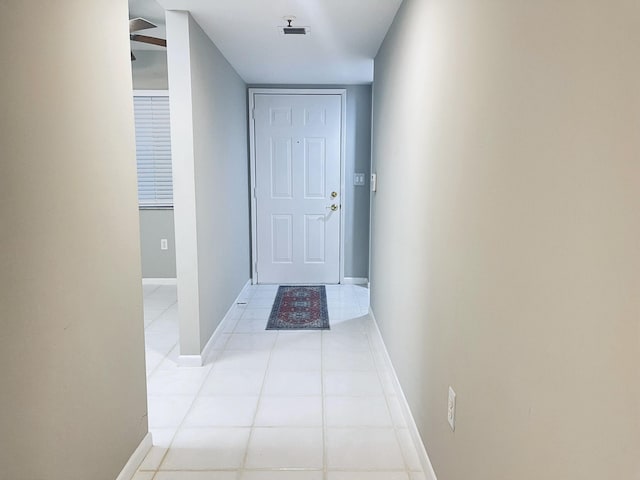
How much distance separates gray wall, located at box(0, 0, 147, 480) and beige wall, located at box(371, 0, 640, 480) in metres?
1.20

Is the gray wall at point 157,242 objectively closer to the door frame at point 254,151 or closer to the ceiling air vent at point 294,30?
the door frame at point 254,151

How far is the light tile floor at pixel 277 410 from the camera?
2.00m

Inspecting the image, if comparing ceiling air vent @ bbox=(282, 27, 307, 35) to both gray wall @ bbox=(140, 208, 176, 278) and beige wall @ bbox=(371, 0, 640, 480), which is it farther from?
gray wall @ bbox=(140, 208, 176, 278)

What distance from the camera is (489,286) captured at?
1247 mm

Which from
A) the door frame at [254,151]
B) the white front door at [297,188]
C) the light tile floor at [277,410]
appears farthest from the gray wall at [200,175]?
the white front door at [297,188]

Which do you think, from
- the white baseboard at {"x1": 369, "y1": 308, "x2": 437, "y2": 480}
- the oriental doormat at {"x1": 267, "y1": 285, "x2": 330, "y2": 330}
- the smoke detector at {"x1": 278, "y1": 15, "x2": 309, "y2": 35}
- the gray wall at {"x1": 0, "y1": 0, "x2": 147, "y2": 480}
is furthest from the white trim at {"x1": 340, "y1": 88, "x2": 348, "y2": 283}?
the gray wall at {"x1": 0, "y1": 0, "x2": 147, "y2": 480}

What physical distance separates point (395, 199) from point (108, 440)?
1884 mm

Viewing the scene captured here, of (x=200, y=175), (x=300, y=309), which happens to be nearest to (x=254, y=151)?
(x=300, y=309)

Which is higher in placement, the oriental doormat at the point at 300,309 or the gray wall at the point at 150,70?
the gray wall at the point at 150,70

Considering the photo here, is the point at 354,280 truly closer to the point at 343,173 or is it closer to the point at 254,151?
the point at 343,173

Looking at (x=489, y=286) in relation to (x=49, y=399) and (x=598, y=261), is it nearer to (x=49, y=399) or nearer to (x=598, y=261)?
(x=598, y=261)

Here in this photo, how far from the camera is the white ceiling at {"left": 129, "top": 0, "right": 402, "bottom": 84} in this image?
8.62 feet

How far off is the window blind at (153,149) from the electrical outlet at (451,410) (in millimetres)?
4174

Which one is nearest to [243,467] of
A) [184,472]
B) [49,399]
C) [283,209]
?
[184,472]
